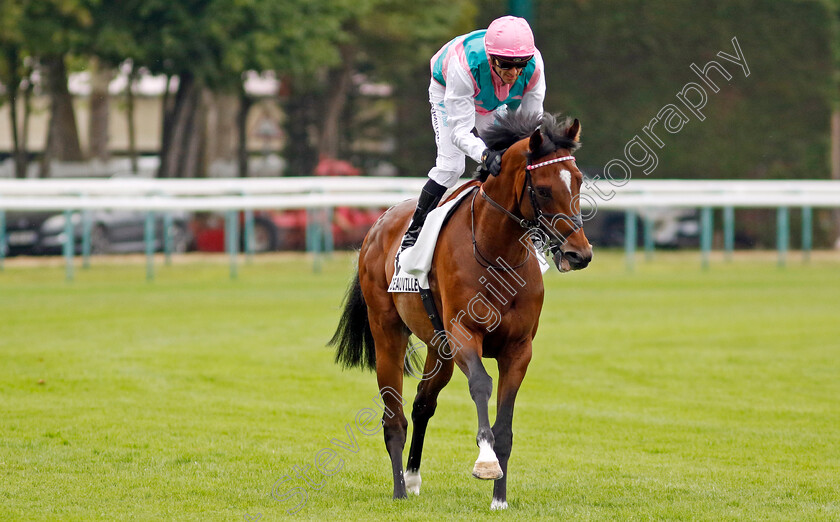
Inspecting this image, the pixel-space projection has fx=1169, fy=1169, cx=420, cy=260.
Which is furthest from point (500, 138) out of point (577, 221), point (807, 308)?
point (807, 308)

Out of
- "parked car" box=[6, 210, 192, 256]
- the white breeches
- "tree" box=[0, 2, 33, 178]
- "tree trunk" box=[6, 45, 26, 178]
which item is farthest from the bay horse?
"tree trunk" box=[6, 45, 26, 178]

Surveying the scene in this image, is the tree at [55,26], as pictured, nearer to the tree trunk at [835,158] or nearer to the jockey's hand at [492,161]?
the tree trunk at [835,158]

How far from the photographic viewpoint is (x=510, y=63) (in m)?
6.23

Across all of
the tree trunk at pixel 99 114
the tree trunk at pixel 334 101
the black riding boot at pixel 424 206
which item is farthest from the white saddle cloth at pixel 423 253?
the tree trunk at pixel 334 101

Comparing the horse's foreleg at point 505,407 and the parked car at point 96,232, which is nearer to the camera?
the horse's foreleg at point 505,407

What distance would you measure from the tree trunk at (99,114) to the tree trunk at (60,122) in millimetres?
574

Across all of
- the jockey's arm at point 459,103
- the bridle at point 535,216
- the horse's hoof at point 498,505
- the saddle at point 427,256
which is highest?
the jockey's arm at point 459,103

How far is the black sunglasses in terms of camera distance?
6.20 m

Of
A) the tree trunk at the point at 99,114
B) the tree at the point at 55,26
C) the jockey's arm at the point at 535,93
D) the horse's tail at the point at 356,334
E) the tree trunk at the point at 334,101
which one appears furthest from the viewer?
the tree trunk at the point at 334,101

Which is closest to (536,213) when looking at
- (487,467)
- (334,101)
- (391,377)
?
(487,467)

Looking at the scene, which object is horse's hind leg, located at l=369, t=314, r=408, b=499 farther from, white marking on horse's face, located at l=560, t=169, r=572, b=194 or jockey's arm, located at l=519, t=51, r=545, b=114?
white marking on horse's face, located at l=560, t=169, r=572, b=194

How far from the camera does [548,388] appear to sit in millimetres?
10680

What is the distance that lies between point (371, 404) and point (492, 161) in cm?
409

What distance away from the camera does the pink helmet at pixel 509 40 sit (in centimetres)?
614
